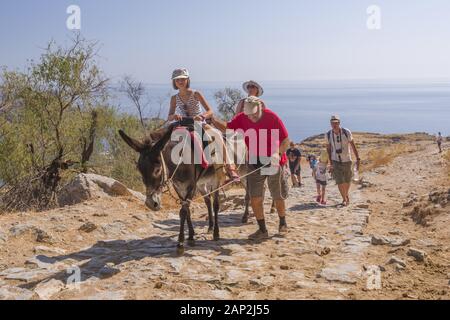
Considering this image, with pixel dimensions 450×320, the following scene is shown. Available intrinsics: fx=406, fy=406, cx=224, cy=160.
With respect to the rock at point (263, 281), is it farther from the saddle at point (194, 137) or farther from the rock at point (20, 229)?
the rock at point (20, 229)

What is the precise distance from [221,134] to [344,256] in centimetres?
335

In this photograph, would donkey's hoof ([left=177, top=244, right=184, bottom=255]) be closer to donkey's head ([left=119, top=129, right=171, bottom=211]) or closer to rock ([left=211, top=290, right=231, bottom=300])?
donkey's head ([left=119, top=129, right=171, bottom=211])

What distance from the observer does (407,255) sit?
6.67 m

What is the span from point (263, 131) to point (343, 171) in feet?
17.2

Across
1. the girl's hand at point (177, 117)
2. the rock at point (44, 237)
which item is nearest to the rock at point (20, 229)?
the rock at point (44, 237)

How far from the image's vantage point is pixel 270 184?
8.44 m

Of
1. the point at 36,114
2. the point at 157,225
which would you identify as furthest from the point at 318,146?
the point at 157,225

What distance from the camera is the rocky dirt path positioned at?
5.46 m

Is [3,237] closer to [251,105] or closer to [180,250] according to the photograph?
[180,250]

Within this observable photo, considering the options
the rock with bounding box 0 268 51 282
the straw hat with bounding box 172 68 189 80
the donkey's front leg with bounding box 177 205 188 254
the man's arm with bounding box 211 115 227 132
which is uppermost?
the straw hat with bounding box 172 68 189 80

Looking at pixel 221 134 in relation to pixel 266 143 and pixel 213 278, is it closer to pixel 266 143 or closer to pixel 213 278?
pixel 266 143

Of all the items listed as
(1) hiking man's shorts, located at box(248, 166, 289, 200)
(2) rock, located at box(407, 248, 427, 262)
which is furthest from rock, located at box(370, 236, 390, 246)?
(1) hiking man's shorts, located at box(248, 166, 289, 200)

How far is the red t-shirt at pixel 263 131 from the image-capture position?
7.91 metres

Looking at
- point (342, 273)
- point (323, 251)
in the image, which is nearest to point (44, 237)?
point (323, 251)
